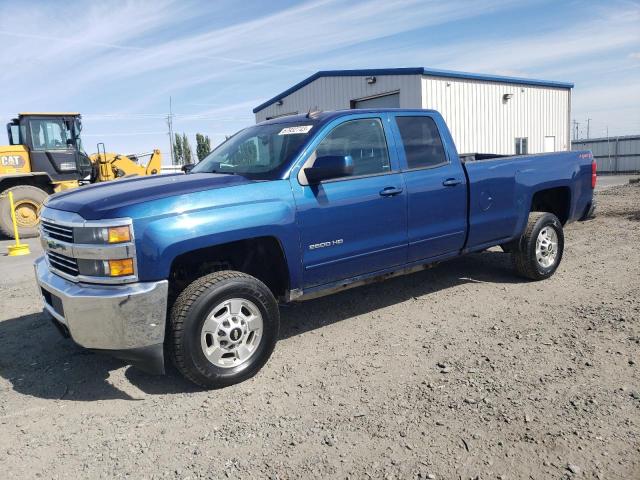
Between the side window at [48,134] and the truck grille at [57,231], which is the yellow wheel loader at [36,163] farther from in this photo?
the truck grille at [57,231]

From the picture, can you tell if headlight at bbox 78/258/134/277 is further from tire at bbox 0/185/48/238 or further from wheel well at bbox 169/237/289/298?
tire at bbox 0/185/48/238

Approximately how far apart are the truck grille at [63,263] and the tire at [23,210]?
10.1 metres

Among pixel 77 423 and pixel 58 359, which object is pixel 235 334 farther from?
pixel 58 359

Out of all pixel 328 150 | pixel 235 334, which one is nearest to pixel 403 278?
pixel 328 150

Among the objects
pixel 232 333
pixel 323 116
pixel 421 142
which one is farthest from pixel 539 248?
pixel 232 333

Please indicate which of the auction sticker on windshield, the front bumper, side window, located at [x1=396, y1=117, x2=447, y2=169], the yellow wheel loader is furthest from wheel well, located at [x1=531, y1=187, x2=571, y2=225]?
the yellow wheel loader

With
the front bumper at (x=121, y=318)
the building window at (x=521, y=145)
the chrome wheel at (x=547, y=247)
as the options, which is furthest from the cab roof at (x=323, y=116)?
the building window at (x=521, y=145)

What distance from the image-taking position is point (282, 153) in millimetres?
4328

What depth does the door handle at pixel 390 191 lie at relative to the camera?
14.8 ft

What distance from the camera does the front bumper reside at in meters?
3.30

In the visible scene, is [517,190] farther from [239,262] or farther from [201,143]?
[201,143]

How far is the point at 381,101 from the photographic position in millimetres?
17703

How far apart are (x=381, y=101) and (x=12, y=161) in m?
11.3

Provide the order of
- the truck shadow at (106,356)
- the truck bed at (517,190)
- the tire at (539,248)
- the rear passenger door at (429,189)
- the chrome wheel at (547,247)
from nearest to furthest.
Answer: the truck shadow at (106,356) → the rear passenger door at (429,189) → the truck bed at (517,190) → the tire at (539,248) → the chrome wheel at (547,247)
